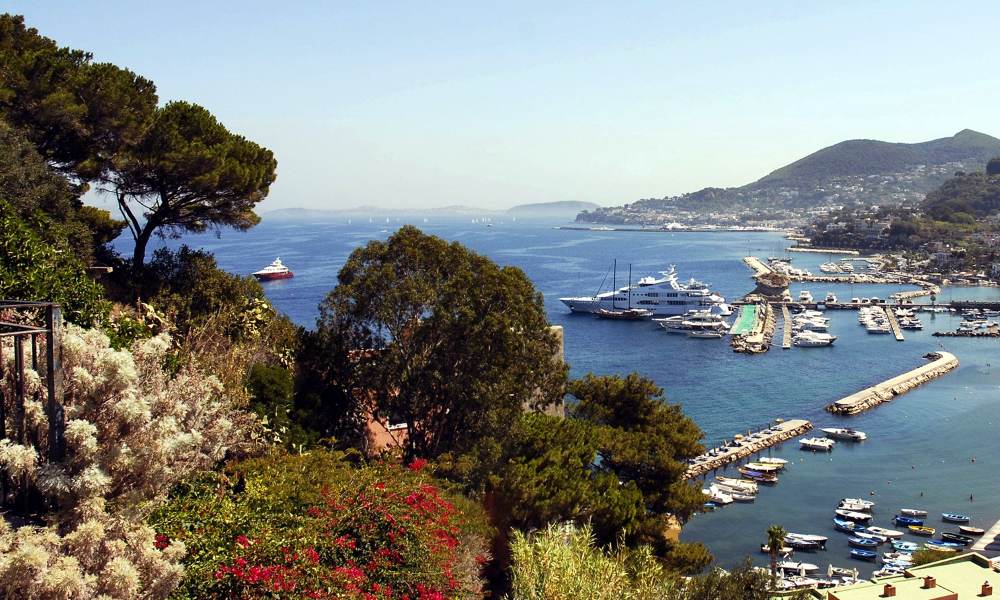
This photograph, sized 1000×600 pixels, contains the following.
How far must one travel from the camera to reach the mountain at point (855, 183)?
174000 millimetres

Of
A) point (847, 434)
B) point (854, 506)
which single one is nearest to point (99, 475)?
point (854, 506)

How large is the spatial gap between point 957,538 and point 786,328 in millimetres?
26214

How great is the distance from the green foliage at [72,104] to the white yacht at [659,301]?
38224 millimetres

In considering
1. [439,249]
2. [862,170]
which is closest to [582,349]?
[439,249]

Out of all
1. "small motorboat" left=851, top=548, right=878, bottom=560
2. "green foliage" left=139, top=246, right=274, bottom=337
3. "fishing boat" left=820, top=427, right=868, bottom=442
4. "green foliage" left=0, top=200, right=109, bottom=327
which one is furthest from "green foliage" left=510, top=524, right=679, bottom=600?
"fishing boat" left=820, top=427, right=868, bottom=442

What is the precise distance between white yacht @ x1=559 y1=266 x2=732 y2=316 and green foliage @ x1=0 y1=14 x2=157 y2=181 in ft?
125

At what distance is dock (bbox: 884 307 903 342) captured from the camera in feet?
135

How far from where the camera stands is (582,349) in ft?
121

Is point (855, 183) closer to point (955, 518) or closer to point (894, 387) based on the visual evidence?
point (894, 387)

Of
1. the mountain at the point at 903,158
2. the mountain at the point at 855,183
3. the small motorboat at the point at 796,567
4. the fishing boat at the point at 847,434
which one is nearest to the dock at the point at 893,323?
the fishing boat at the point at 847,434

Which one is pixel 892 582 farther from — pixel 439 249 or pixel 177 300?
pixel 177 300

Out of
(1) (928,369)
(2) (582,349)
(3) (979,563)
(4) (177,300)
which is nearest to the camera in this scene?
(4) (177,300)

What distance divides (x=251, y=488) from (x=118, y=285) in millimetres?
5193

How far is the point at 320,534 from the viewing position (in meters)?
5.06
